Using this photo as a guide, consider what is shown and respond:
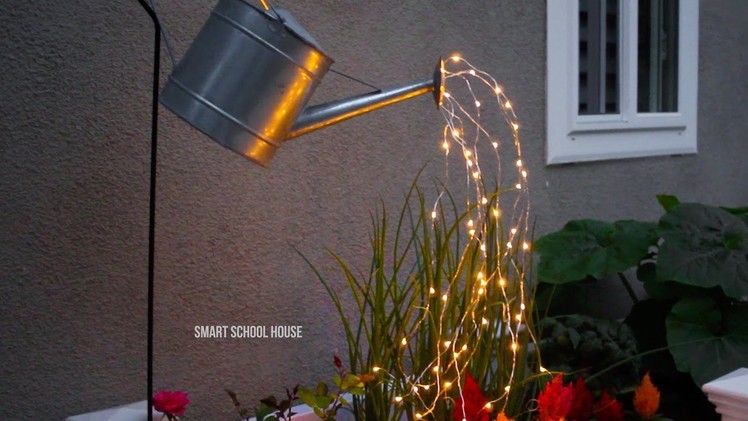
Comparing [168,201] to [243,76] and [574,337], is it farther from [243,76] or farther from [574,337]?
[574,337]

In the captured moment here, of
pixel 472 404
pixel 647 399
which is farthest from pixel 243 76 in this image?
pixel 647 399

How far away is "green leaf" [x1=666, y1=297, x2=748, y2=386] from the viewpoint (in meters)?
2.57

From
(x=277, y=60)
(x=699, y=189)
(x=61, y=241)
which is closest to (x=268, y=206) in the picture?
(x=61, y=241)

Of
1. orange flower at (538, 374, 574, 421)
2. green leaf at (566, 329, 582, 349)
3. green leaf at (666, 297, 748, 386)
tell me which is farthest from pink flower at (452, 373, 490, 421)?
green leaf at (666, 297, 748, 386)

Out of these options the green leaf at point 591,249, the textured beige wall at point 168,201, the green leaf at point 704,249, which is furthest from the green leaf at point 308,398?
the green leaf at point 704,249

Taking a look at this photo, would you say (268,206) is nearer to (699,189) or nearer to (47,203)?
(47,203)

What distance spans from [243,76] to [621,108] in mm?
2507

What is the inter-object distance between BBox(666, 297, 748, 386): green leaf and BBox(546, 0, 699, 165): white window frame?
74 centimetres

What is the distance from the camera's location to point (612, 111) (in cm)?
358

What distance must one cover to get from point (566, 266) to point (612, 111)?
98 centimetres

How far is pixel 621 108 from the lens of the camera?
3598 millimetres

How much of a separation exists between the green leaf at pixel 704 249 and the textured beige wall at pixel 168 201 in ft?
2.60

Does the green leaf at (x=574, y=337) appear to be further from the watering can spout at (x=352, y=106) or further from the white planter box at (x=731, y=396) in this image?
the watering can spout at (x=352, y=106)

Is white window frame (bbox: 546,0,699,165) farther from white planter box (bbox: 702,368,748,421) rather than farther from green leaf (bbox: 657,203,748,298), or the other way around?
white planter box (bbox: 702,368,748,421)
